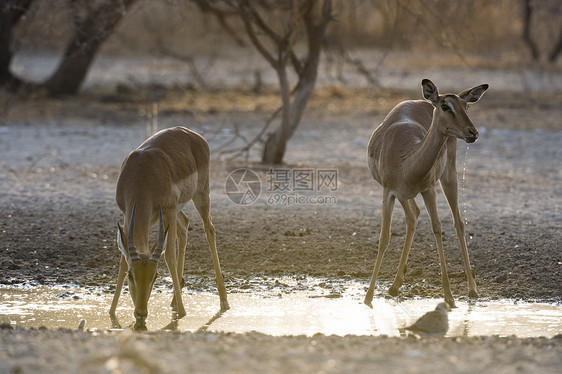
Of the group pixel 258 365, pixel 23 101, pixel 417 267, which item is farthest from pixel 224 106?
pixel 258 365

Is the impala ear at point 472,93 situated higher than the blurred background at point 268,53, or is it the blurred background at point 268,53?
the impala ear at point 472,93

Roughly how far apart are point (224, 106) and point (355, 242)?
9683 mm

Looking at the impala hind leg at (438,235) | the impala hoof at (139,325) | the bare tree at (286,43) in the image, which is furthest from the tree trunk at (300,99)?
the impala hoof at (139,325)

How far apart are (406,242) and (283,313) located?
1507mm

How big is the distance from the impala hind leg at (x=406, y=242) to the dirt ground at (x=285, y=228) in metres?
0.13

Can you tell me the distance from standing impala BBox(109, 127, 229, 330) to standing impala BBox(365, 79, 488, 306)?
1507 mm

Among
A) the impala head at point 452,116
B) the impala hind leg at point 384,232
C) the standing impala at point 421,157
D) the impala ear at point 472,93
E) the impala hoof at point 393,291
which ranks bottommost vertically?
the impala hoof at point 393,291

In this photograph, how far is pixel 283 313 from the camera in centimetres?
707

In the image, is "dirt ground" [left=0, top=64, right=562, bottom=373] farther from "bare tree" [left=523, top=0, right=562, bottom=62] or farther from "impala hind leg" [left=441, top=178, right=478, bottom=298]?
"bare tree" [left=523, top=0, right=562, bottom=62]

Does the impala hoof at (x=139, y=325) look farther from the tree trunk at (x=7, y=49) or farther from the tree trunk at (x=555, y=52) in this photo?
the tree trunk at (x=555, y=52)

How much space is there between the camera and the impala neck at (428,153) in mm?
6996

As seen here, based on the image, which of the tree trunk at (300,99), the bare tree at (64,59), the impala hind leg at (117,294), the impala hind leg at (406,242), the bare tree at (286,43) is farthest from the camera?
the bare tree at (64,59)

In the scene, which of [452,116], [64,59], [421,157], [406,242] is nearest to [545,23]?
[64,59]

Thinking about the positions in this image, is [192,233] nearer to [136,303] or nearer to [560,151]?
[136,303]
